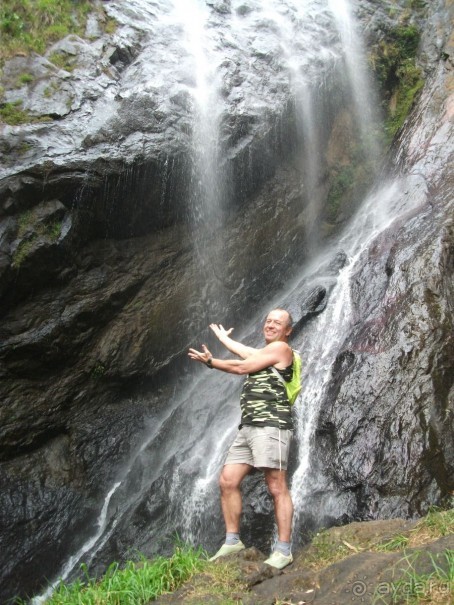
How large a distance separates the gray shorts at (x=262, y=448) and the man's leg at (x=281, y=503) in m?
0.08

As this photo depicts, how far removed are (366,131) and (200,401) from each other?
787 centimetres

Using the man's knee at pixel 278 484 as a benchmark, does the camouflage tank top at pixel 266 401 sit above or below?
above

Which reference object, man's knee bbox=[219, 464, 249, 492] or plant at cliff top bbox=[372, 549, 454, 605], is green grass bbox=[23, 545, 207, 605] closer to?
man's knee bbox=[219, 464, 249, 492]

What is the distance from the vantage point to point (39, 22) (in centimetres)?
1008

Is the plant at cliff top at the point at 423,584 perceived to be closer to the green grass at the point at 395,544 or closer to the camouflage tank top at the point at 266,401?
the green grass at the point at 395,544

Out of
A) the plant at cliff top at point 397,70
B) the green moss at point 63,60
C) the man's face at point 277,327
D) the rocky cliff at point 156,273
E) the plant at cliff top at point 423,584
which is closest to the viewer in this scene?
the plant at cliff top at point 423,584

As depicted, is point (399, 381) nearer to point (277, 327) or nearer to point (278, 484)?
point (277, 327)

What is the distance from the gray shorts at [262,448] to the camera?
4273 millimetres

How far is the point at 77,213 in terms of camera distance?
325 inches

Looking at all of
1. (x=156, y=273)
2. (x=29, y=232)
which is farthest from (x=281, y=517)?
(x=156, y=273)

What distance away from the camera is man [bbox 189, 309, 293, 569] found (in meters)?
4.21

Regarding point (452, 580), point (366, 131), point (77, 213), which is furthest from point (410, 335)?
point (366, 131)

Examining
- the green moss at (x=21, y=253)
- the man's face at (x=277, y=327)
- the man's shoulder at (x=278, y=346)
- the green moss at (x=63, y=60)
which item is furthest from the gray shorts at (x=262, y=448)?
the green moss at (x=63, y=60)

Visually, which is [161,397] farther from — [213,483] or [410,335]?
[410,335]
